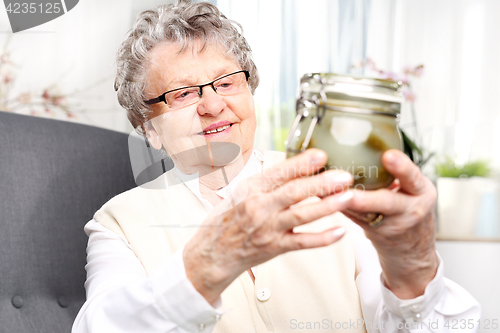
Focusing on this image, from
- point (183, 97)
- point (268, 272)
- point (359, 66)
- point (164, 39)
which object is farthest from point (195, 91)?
point (359, 66)

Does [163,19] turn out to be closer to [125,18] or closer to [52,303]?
[52,303]

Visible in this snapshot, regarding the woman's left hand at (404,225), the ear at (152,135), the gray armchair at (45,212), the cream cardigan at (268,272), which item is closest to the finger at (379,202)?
the woman's left hand at (404,225)

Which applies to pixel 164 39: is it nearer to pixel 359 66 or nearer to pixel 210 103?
pixel 210 103

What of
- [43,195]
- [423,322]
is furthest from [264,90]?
[423,322]

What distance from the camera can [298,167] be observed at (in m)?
0.40

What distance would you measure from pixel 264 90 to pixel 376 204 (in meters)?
1.73

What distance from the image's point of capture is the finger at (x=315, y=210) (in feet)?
1.28

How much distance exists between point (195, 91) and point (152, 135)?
0.19 m

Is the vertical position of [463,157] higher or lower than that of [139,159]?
lower

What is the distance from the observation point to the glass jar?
39cm

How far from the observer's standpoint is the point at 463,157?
211 centimetres

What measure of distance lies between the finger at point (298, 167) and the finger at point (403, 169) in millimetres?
58

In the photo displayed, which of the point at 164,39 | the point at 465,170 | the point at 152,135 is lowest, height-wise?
the point at 465,170

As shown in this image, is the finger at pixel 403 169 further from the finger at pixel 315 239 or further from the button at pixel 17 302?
the button at pixel 17 302
